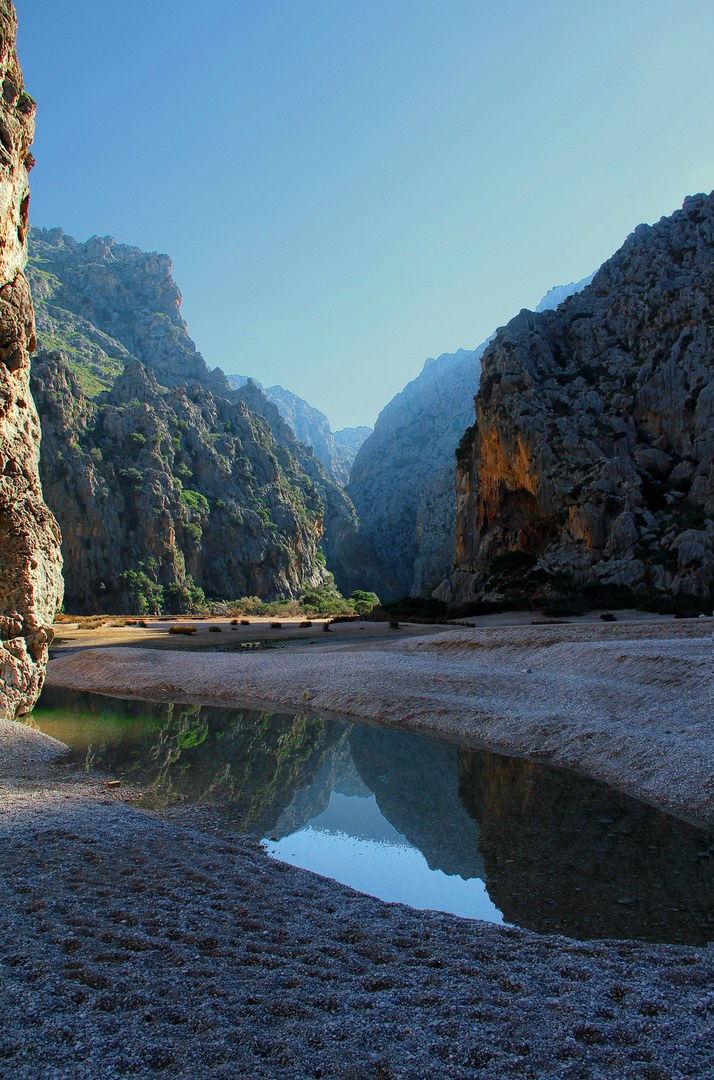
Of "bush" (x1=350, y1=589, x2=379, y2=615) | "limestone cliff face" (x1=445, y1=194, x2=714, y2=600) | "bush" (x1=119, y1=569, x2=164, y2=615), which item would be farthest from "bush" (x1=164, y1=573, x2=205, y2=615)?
"limestone cliff face" (x1=445, y1=194, x2=714, y2=600)

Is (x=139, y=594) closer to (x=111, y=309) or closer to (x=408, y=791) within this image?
(x=408, y=791)

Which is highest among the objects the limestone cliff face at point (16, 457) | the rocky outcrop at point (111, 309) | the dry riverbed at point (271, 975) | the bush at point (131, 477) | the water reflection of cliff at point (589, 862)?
the rocky outcrop at point (111, 309)

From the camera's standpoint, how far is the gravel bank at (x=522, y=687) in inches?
347

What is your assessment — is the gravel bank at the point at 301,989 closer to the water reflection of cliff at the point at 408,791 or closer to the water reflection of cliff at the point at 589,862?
the water reflection of cliff at the point at 589,862

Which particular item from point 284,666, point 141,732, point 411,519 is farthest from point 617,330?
point 411,519

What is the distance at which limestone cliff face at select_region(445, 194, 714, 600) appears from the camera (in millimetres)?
34438

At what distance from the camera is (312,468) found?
113 m

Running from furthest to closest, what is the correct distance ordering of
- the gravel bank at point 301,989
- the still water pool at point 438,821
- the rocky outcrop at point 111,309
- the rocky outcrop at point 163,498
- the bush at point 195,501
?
the rocky outcrop at point 111,309 < the bush at point 195,501 < the rocky outcrop at point 163,498 < the still water pool at point 438,821 < the gravel bank at point 301,989

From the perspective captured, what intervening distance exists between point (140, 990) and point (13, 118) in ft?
53.0

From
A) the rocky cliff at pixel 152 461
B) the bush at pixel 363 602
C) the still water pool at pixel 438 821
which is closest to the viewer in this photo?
the still water pool at pixel 438 821

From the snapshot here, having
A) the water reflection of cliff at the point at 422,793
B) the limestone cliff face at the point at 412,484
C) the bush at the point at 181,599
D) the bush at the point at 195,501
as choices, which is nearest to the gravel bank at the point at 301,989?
the water reflection of cliff at the point at 422,793

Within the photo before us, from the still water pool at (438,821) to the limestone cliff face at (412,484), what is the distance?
2917 inches

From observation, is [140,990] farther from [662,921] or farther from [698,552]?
[698,552]

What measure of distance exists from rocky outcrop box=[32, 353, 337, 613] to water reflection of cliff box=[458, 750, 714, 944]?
56114mm
